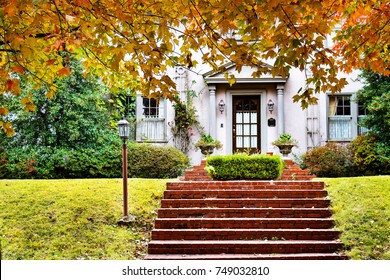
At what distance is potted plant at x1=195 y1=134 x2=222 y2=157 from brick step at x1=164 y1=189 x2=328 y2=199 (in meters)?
4.36

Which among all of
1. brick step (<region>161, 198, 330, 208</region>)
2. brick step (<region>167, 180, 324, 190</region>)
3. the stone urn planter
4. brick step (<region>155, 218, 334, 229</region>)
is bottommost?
brick step (<region>155, 218, 334, 229</region>)

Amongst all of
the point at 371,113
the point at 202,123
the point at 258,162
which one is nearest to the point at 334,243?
the point at 258,162

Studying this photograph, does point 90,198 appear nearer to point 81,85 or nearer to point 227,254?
point 227,254

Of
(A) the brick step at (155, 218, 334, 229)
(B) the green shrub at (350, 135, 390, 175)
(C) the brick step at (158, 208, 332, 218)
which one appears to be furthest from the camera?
(B) the green shrub at (350, 135, 390, 175)

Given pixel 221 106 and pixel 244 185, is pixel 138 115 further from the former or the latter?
pixel 244 185

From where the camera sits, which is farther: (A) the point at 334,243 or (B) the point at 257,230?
(B) the point at 257,230

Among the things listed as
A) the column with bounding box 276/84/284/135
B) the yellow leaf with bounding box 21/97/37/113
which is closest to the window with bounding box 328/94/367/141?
the column with bounding box 276/84/284/135

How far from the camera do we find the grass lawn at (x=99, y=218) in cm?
783

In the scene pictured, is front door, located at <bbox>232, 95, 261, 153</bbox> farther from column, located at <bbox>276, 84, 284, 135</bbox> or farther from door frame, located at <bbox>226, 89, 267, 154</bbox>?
column, located at <bbox>276, 84, 284, 135</bbox>

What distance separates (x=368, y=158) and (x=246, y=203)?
6139 mm

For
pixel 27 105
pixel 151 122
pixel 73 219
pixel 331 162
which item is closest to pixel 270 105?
pixel 331 162

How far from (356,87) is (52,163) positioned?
11.1 meters

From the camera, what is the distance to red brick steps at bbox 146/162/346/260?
8281 mm

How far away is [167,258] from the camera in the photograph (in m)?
7.95
